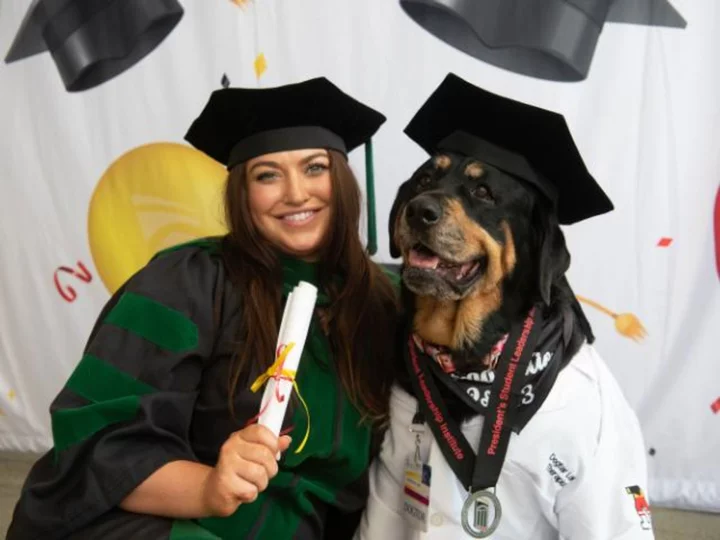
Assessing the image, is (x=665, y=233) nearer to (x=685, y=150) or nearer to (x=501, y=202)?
(x=685, y=150)

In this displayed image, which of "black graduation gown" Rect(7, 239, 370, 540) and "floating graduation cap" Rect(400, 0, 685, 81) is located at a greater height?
"floating graduation cap" Rect(400, 0, 685, 81)

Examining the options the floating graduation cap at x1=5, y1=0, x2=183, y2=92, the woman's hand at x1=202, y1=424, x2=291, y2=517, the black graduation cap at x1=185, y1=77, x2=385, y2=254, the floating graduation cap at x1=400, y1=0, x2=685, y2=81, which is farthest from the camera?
the floating graduation cap at x1=5, y1=0, x2=183, y2=92

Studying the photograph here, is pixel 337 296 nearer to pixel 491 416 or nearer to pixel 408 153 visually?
pixel 491 416

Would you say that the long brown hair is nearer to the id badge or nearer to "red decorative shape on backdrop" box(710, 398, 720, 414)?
the id badge

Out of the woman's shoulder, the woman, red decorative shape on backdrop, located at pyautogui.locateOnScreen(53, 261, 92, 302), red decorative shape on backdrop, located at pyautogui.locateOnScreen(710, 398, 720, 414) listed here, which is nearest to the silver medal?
the woman

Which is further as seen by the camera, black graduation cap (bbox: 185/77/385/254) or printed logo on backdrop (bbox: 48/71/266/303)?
printed logo on backdrop (bbox: 48/71/266/303)

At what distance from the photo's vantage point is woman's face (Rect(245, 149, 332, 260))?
4.42 ft

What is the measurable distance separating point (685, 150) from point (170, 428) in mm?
1627

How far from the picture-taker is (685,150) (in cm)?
185

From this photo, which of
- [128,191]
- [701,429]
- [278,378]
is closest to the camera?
[278,378]

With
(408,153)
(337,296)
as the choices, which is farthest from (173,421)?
(408,153)

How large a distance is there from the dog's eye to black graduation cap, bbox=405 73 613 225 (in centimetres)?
6

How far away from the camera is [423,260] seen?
1279 mm

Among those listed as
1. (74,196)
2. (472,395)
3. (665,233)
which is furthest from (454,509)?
(74,196)
